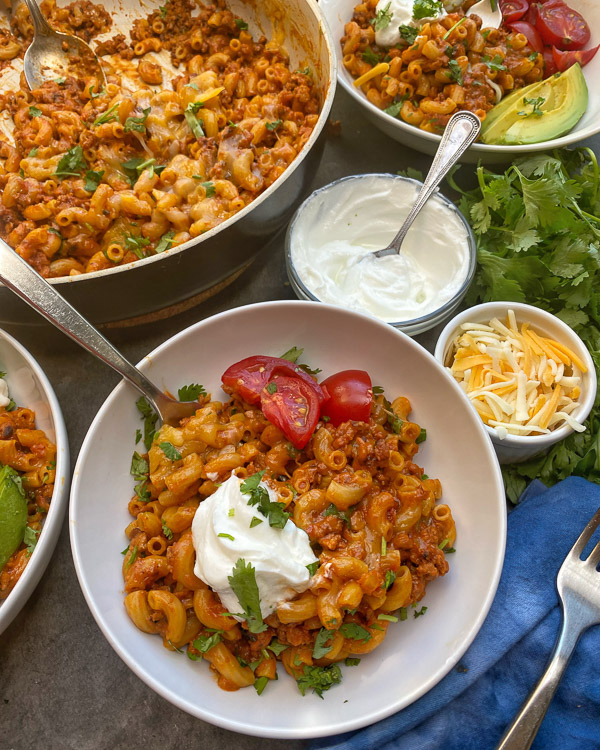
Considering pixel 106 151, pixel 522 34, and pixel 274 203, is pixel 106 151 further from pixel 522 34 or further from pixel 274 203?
pixel 522 34

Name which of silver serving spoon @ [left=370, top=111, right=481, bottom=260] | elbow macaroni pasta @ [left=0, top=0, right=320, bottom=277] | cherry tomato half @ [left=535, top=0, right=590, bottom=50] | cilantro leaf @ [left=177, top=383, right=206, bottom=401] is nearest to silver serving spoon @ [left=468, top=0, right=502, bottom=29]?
cherry tomato half @ [left=535, top=0, right=590, bottom=50]

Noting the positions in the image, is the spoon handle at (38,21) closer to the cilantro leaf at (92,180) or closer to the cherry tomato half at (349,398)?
the cilantro leaf at (92,180)

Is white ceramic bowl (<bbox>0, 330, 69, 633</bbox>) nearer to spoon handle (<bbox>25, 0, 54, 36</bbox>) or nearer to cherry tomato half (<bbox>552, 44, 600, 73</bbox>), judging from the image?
spoon handle (<bbox>25, 0, 54, 36</bbox>)

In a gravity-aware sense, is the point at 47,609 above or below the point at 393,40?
below

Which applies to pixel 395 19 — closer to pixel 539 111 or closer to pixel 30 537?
pixel 539 111

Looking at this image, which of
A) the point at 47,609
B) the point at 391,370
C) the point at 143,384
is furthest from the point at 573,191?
the point at 47,609
